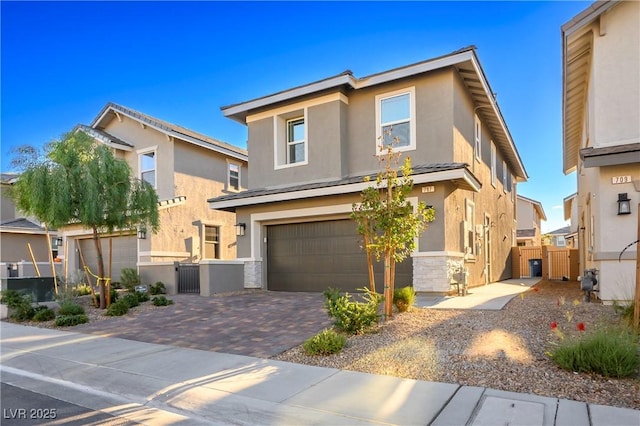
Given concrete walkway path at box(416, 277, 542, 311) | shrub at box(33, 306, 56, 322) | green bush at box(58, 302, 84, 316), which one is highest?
concrete walkway path at box(416, 277, 542, 311)

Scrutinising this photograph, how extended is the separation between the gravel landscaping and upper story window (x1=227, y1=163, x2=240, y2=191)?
1470 cm

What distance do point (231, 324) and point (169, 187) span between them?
1100 centimetres

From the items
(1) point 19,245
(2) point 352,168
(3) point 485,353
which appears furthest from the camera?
(1) point 19,245

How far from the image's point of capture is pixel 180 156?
1930cm

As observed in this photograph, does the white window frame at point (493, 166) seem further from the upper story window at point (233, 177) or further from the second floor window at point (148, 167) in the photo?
the second floor window at point (148, 167)

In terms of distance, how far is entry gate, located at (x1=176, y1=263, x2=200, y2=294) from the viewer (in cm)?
1583

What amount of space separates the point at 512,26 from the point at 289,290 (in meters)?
10.3

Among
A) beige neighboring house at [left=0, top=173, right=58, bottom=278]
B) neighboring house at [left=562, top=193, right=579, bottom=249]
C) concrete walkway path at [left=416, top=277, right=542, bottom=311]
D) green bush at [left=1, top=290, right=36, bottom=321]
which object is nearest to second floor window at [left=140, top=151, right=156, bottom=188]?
beige neighboring house at [left=0, top=173, right=58, bottom=278]

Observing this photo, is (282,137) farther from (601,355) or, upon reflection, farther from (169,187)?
(601,355)

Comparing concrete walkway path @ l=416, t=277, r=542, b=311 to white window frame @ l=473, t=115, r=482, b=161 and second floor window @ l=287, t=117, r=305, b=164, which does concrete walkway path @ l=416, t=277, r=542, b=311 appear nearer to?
white window frame @ l=473, t=115, r=482, b=161

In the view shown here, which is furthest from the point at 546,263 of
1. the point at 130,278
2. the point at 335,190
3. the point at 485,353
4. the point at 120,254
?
the point at 120,254

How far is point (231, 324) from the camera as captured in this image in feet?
31.3

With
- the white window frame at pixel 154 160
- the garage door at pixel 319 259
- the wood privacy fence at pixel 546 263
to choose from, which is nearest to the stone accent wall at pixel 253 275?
the garage door at pixel 319 259

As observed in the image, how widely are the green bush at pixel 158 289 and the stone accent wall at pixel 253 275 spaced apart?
3.24 meters
